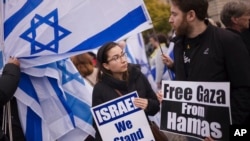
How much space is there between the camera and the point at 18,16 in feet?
13.9

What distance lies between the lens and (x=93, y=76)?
5.67 m

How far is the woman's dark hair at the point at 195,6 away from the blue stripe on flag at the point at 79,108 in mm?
1786

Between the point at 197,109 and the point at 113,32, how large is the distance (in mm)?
1219

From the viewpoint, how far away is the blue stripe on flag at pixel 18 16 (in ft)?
13.9

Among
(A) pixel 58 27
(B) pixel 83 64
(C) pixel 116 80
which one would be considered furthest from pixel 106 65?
(B) pixel 83 64

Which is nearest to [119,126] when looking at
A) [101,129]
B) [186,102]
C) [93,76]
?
[101,129]

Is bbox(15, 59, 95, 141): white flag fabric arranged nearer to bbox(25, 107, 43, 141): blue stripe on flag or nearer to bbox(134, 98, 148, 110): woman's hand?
bbox(25, 107, 43, 141): blue stripe on flag

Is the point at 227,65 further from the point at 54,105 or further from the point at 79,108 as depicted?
the point at 79,108

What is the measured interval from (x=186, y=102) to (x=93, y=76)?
238cm

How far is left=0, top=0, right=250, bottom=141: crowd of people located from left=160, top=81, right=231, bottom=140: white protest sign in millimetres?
63

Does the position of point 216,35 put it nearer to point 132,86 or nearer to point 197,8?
point 197,8

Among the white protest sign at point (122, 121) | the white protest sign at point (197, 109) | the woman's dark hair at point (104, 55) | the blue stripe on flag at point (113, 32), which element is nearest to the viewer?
the white protest sign at point (197, 109)

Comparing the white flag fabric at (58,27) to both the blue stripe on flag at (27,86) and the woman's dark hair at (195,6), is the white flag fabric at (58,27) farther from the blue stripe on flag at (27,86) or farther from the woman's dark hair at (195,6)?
the woman's dark hair at (195,6)

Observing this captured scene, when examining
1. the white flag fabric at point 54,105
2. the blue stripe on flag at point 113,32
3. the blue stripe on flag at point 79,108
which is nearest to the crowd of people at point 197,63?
the white flag fabric at point 54,105
